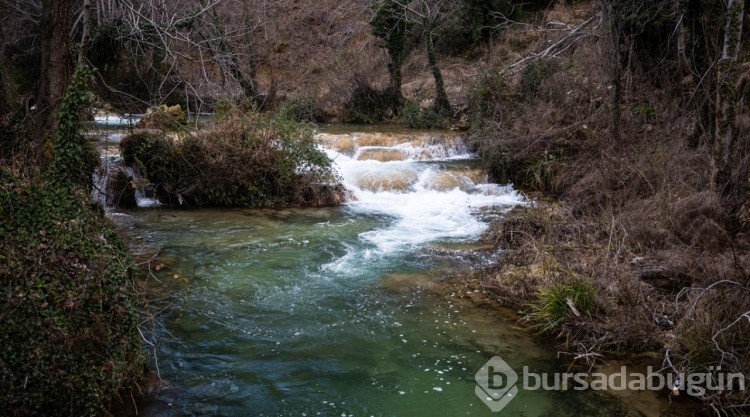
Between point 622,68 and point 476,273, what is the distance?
763cm

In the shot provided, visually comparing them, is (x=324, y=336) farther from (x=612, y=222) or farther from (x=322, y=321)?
(x=612, y=222)

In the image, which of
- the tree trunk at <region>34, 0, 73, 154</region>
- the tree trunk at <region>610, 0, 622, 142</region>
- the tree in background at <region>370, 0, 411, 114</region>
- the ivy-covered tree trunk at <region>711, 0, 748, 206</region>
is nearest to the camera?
the tree trunk at <region>34, 0, 73, 154</region>

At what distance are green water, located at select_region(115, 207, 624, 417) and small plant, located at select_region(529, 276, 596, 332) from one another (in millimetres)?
307

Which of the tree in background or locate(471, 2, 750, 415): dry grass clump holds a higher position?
the tree in background

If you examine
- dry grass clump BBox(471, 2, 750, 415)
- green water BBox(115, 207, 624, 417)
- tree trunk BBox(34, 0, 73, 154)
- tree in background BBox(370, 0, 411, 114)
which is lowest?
green water BBox(115, 207, 624, 417)

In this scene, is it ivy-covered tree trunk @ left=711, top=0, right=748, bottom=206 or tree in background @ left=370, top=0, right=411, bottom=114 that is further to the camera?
tree in background @ left=370, top=0, right=411, bottom=114

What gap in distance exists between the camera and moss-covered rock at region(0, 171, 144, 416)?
12.0 ft

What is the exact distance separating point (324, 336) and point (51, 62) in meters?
3.99

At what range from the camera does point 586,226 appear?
27.7 ft

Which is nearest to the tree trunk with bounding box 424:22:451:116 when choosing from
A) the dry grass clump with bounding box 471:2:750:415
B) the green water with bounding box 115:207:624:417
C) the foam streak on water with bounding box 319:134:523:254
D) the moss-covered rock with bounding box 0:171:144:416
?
the foam streak on water with bounding box 319:134:523:254

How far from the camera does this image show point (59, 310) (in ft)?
12.7

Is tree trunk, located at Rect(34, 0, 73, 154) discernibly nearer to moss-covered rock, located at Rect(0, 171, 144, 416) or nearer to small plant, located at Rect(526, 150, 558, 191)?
moss-covered rock, located at Rect(0, 171, 144, 416)

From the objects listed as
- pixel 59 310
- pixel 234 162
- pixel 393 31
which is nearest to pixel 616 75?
pixel 234 162

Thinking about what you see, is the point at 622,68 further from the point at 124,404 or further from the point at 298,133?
the point at 124,404
